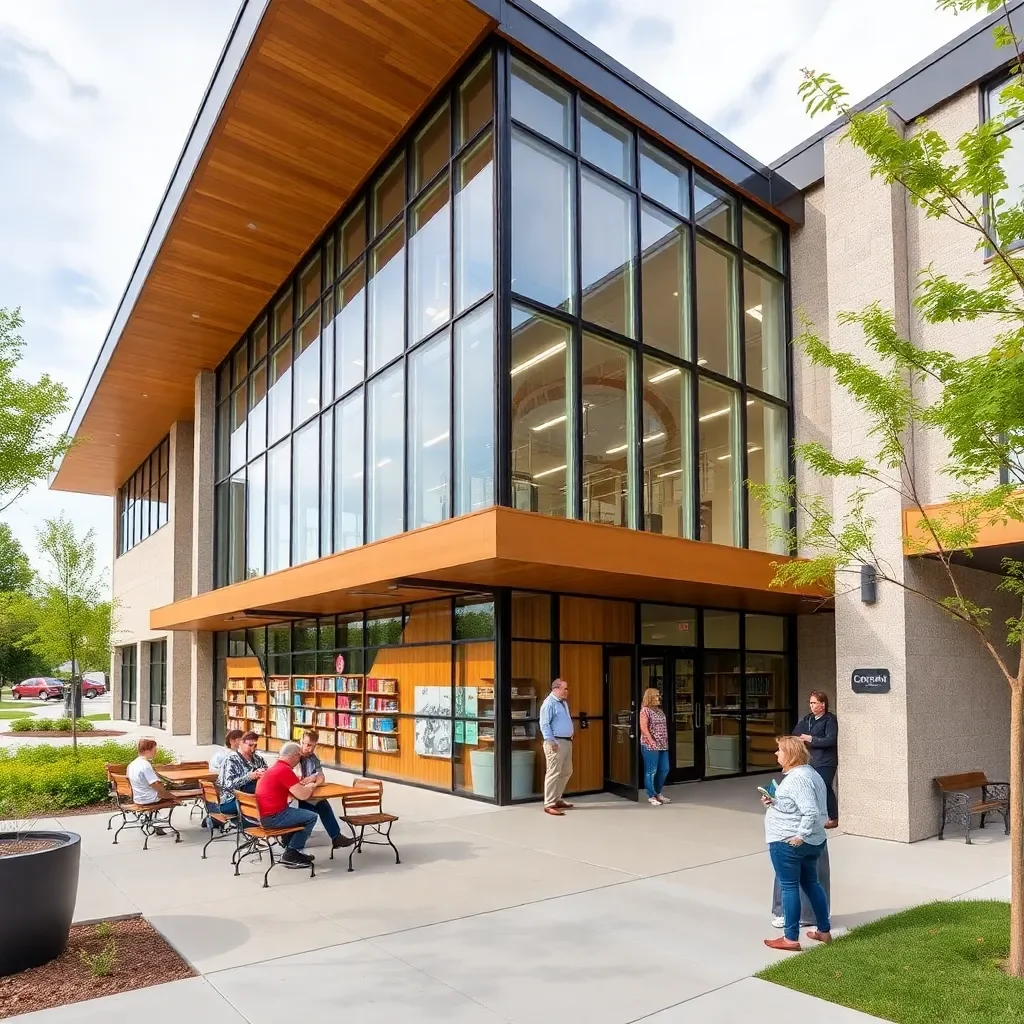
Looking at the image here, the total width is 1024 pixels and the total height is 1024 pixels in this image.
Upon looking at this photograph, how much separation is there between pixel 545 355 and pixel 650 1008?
9010 mm

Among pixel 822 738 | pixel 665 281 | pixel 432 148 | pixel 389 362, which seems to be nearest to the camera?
pixel 822 738

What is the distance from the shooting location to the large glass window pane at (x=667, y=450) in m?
13.9

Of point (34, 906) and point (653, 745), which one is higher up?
point (34, 906)

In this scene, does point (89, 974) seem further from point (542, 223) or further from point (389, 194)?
point (389, 194)

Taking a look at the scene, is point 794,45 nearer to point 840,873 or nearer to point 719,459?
point 719,459

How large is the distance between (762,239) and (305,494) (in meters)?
10.2

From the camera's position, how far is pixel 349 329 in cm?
1722

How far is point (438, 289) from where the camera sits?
14164 mm

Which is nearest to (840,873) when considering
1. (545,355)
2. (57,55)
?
(545,355)

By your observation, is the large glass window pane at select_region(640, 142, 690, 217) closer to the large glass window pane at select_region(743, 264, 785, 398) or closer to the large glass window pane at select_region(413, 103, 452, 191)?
the large glass window pane at select_region(743, 264, 785, 398)

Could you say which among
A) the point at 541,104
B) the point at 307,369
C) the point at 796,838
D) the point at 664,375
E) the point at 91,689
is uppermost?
the point at 541,104

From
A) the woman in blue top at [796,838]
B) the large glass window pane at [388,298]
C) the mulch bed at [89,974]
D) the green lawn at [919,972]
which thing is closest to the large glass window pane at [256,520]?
the large glass window pane at [388,298]

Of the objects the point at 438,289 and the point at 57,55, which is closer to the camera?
the point at 57,55

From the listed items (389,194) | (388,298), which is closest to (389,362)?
(388,298)
